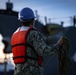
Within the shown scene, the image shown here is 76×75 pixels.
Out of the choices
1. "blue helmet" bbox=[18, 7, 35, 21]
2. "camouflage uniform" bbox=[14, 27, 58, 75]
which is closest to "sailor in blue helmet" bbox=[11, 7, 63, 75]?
"camouflage uniform" bbox=[14, 27, 58, 75]

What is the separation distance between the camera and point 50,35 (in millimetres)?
21375

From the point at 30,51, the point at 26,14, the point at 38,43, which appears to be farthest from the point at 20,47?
the point at 26,14

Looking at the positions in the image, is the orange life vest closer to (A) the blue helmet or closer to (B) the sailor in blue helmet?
(B) the sailor in blue helmet

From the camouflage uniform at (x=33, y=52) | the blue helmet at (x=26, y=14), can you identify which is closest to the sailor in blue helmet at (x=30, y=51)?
the camouflage uniform at (x=33, y=52)

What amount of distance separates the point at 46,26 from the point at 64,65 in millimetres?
14662

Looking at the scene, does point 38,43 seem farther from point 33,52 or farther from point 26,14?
point 26,14

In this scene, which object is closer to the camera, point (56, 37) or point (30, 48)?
point (30, 48)

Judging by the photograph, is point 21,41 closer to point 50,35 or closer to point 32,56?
point 32,56

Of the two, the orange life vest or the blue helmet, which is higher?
the blue helmet

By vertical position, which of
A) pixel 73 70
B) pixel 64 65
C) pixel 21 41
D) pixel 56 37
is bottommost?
pixel 73 70

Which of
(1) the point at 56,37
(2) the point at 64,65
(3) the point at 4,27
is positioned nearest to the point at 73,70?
(1) the point at 56,37

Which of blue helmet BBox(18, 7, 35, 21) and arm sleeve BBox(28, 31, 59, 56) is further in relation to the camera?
blue helmet BBox(18, 7, 35, 21)

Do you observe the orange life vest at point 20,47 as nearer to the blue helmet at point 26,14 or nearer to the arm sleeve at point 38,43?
the arm sleeve at point 38,43

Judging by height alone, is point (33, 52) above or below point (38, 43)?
below
